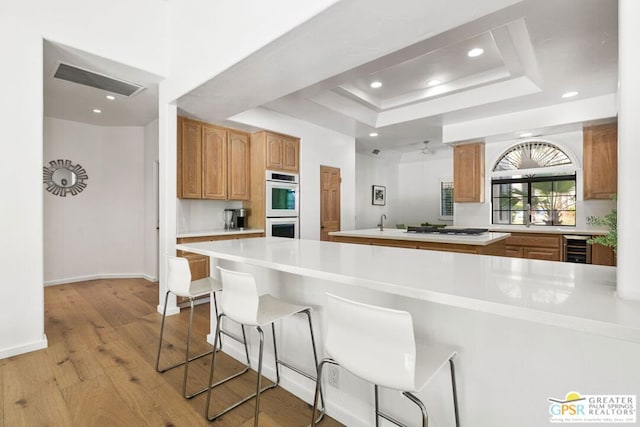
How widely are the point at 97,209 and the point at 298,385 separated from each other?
486cm

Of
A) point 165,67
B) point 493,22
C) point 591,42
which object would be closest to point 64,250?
point 165,67

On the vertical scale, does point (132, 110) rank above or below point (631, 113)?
above

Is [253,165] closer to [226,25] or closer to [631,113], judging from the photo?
[226,25]

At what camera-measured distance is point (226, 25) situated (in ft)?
8.53

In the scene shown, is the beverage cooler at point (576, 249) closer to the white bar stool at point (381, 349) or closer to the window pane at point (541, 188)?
the window pane at point (541, 188)

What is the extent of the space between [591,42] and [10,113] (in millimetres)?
5018

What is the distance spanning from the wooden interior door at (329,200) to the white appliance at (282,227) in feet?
2.05

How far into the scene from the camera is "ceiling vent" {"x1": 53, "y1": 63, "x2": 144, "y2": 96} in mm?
3201

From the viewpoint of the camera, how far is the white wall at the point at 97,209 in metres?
4.75

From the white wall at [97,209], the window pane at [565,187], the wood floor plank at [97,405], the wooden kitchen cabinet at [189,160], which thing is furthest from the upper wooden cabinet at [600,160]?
the white wall at [97,209]

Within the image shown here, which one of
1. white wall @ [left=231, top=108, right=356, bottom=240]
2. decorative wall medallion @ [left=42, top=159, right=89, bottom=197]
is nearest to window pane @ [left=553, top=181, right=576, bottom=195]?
white wall @ [left=231, top=108, right=356, bottom=240]

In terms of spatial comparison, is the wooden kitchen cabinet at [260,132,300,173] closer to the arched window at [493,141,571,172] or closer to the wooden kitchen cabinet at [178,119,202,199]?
the wooden kitchen cabinet at [178,119,202,199]

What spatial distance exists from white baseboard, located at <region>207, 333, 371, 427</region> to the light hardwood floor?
0.05 metres

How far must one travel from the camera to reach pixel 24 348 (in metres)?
2.56
